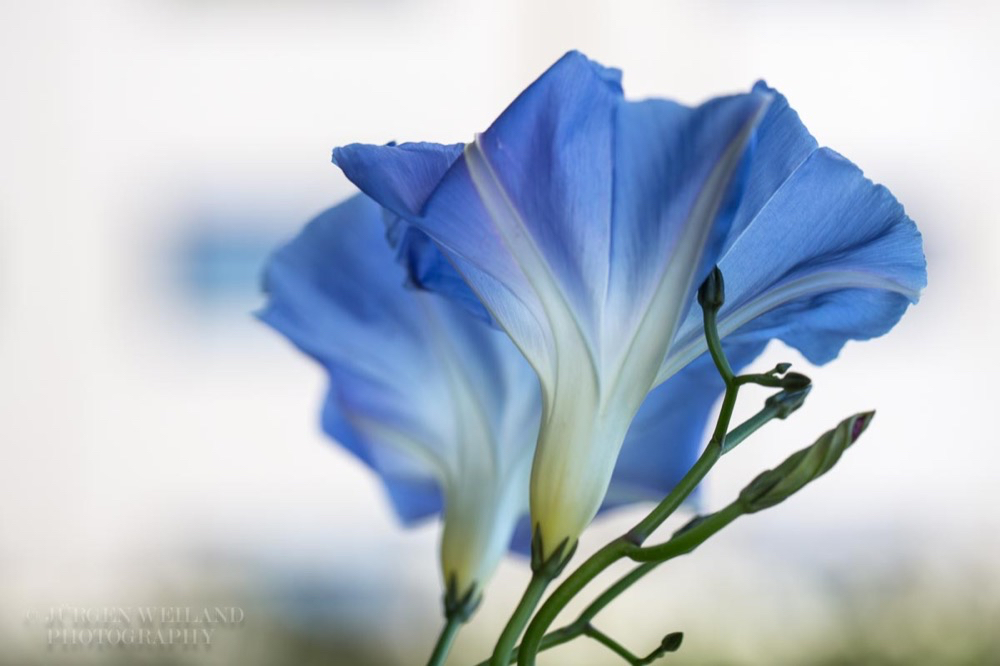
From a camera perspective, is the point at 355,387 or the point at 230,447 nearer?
the point at 355,387

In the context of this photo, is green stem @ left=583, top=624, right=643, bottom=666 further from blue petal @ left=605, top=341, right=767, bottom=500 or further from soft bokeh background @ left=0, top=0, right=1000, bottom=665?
soft bokeh background @ left=0, top=0, right=1000, bottom=665

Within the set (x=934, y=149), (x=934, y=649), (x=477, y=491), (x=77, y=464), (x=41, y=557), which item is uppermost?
(x=934, y=149)

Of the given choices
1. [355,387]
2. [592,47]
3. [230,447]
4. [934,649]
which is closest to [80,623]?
[355,387]

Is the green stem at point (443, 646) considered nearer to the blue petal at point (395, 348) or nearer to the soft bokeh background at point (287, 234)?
the blue petal at point (395, 348)

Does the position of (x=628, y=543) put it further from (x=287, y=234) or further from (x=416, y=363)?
(x=287, y=234)

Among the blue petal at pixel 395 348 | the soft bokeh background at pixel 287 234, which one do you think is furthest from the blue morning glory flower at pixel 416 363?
the soft bokeh background at pixel 287 234

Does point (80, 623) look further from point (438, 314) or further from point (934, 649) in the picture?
point (934, 649)

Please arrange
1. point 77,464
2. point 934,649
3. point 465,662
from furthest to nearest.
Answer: point 77,464, point 465,662, point 934,649
